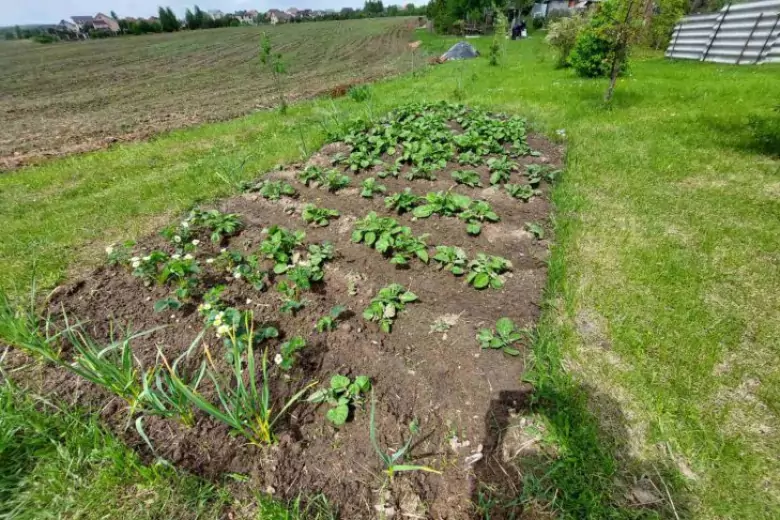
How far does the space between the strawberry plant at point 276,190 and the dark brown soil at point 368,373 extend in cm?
85

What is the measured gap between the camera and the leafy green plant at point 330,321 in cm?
247

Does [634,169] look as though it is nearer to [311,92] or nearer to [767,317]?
[767,317]

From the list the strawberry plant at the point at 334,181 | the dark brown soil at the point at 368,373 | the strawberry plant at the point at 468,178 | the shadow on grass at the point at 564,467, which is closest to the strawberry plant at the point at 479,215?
the dark brown soil at the point at 368,373

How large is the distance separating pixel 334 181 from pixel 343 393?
9.39 ft

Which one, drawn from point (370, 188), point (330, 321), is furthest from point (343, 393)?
point (370, 188)

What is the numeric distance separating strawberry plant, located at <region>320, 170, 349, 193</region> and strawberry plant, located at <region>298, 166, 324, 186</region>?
146 millimetres

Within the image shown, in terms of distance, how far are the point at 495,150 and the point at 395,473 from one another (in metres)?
4.71

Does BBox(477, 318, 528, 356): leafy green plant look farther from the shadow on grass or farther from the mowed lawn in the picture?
the shadow on grass

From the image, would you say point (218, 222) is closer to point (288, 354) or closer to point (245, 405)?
point (288, 354)

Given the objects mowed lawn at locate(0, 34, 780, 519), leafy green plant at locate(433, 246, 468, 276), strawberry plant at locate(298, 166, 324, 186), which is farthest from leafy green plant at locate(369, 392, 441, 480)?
strawberry plant at locate(298, 166, 324, 186)

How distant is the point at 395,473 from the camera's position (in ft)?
5.74

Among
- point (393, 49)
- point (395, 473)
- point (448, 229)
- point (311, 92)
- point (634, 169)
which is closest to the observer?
point (395, 473)

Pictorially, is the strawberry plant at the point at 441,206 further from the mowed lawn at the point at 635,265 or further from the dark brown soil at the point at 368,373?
the mowed lawn at the point at 635,265

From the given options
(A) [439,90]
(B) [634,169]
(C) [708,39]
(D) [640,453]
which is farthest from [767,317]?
(C) [708,39]
